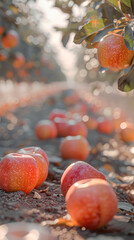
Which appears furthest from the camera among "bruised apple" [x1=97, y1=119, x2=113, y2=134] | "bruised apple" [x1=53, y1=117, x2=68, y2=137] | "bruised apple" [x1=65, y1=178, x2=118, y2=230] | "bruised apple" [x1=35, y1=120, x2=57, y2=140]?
"bruised apple" [x1=97, y1=119, x2=113, y2=134]

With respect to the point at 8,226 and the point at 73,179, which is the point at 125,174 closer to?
the point at 73,179

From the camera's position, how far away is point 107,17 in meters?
1.71

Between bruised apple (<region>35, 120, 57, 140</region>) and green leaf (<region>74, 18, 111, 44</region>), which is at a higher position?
green leaf (<region>74, 18, 111, 44</region>)

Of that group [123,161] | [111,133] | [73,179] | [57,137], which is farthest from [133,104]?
[73,179]

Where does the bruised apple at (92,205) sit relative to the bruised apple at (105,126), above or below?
above

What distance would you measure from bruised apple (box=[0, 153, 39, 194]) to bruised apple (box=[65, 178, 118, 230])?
1.45 feet

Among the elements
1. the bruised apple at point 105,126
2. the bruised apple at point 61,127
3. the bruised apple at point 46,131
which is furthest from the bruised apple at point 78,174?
the bruised apple at point 105,126

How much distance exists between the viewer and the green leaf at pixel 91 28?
1.66 metres

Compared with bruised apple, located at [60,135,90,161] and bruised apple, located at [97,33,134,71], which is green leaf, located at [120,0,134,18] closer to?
bruised apple, located at [97,33,134,71]

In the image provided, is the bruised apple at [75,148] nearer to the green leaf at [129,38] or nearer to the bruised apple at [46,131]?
the bruised apple at [46,131]

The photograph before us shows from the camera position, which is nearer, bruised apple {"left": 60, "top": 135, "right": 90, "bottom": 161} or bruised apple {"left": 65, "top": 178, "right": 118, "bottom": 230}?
bruised apple {"left": 65, "top": 178, "right": 118, "bottom": 230}

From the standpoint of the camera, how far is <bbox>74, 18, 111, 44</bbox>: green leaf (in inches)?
65.5

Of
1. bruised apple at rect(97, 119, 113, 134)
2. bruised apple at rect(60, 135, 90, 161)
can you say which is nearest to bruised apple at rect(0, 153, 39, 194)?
A: bruised apple at rect(60, 135, 90, 161)

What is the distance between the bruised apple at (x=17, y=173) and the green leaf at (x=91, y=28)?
82 centimetres
